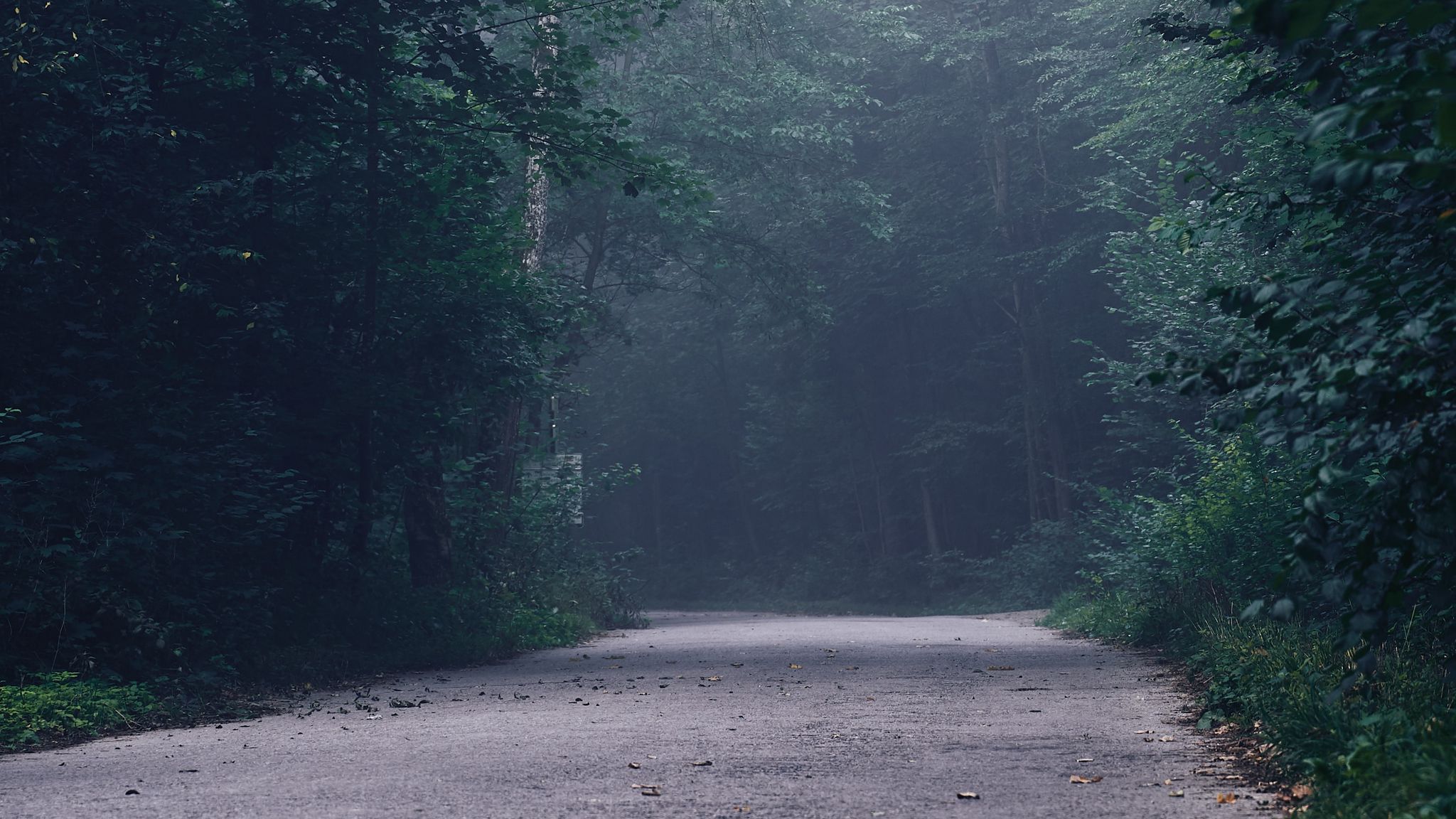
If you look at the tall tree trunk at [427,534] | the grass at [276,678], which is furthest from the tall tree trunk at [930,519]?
the tall tree trunk at [427,534]

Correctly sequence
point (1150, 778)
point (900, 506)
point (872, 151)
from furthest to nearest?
point (900, 506), point (872, 151), point (1150, 778)

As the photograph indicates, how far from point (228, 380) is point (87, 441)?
217 centimetres

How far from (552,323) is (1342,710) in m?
12.6

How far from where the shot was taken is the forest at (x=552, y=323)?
4.62 m

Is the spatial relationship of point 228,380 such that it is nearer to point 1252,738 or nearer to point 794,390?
point 1252,738

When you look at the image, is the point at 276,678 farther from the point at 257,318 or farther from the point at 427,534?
the point at 427,534

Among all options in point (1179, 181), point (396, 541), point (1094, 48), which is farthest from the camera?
point (1094, 48)

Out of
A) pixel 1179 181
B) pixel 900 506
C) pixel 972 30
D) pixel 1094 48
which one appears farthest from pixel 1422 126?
pixel 900 506

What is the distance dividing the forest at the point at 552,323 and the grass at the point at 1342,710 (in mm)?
31

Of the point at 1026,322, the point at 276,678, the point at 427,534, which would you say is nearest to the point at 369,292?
the point at 427,534

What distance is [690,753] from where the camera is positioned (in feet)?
23.9

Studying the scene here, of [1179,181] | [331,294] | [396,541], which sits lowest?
[396,541]

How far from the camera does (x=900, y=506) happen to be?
4831 cm

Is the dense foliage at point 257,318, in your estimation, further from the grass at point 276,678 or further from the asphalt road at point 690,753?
the asphalt road at point 690,753
